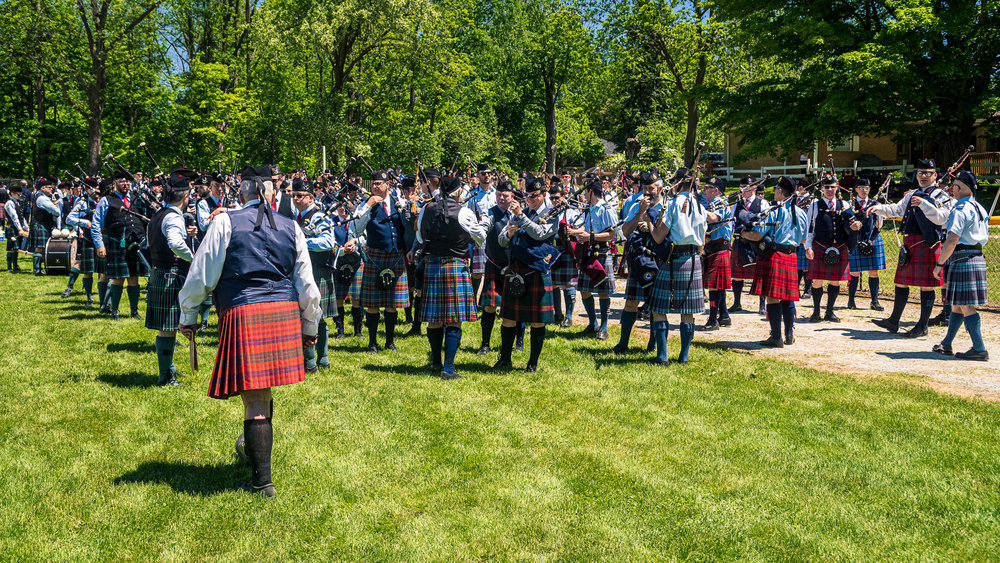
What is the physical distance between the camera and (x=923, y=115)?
71.7 feet

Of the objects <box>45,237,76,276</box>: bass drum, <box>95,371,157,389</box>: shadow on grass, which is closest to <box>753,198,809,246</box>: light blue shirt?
<box>95,371,157,389</box>: shadow on grass

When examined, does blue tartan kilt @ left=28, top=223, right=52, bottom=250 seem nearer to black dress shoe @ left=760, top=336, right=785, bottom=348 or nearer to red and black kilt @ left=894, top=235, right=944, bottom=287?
black dress shoe @ left=760, top=336, right=785, bottom=348

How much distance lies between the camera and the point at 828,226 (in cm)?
1034

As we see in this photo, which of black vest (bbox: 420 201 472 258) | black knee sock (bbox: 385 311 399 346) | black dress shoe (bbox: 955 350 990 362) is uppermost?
black vest (bbox: 420 201 472 258)

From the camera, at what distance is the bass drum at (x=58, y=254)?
13531mm

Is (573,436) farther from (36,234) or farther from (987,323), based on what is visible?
(36,234)

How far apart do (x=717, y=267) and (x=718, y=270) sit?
41 mm

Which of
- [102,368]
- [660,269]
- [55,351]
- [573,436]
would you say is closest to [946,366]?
[660,269]

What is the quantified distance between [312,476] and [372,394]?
1746mm

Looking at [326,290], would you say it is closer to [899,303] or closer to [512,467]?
[512,467]

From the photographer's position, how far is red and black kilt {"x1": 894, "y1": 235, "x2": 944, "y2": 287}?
8797mm

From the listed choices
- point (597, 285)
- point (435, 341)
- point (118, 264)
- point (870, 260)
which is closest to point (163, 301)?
point (435, 341)

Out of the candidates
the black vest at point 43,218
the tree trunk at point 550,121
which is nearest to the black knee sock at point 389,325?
the black vest at point 43,218

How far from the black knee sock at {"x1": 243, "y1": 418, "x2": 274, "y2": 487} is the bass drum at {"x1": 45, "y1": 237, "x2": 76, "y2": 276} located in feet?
35.8
